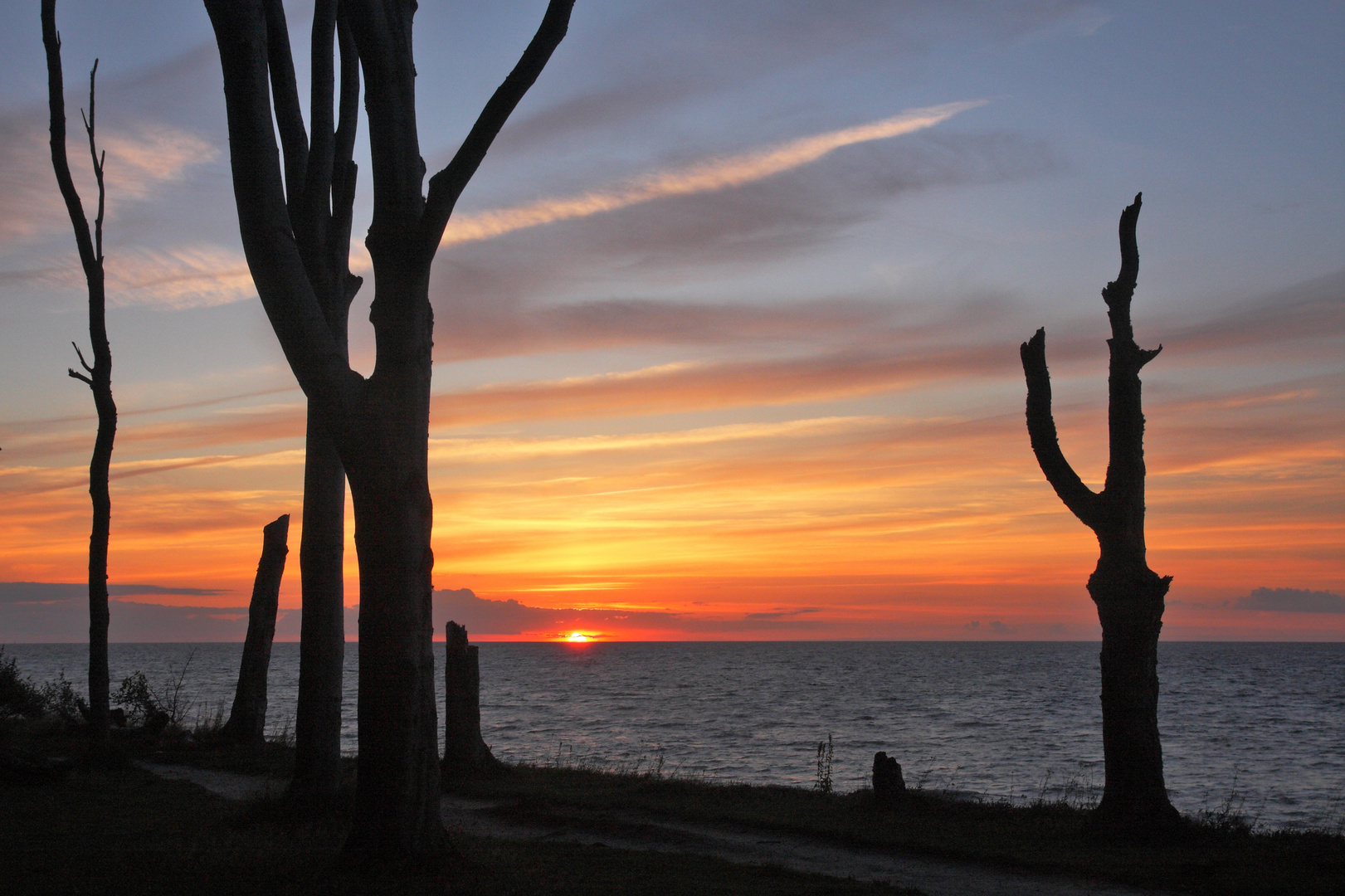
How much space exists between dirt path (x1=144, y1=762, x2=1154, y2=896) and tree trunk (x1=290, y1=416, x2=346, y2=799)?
3.06 feet

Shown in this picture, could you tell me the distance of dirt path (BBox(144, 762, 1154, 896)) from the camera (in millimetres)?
8953

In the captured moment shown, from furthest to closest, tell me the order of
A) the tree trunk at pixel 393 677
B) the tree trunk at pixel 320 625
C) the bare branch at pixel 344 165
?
the bare branch at pixel 344 165, the tree trunk at pixel 320 625, the tree trunk at pixel 393 677

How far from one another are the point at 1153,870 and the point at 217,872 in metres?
8.25

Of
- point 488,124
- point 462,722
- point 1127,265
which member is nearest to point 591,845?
point 462,722

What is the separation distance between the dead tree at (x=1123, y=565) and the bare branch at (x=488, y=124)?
7.27 metres

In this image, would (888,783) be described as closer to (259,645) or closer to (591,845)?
(591,845)

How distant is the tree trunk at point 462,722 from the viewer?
50.2 feet

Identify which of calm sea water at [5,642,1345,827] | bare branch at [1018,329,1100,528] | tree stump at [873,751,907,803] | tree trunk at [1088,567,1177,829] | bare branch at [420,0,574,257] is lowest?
calm sea water at [5,642,1345,827]

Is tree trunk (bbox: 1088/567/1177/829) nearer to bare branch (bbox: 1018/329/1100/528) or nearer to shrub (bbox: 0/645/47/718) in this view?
bare branch (bbox: 1018/329/1100/528)

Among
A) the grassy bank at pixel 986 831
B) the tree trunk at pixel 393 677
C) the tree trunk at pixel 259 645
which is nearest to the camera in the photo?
the tree trunk at pixel 393 677

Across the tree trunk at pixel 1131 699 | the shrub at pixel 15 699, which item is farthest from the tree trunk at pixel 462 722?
the shrub at pixel 15 699

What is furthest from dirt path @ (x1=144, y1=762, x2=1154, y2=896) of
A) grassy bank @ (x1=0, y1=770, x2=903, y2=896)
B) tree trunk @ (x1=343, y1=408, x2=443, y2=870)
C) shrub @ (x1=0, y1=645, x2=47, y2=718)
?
shrub @ (x1=0, y1=645, x2=47, y2=718)

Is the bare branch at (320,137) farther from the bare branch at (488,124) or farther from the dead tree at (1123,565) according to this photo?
the dead tree at (1123,565)

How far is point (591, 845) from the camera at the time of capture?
9.93 metres
